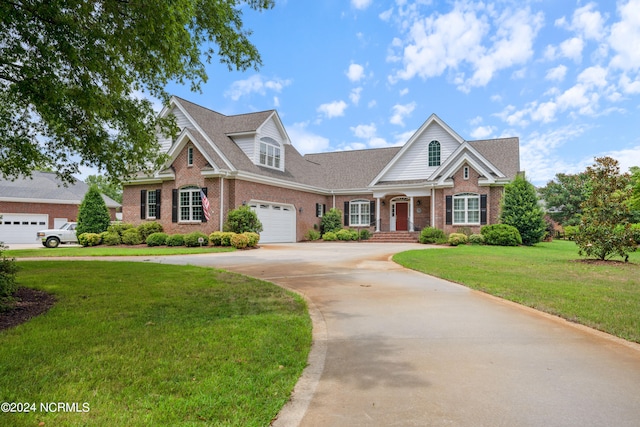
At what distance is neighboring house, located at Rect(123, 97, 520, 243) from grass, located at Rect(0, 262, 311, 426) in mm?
15718

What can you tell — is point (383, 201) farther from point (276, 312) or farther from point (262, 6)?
point (276, 312)

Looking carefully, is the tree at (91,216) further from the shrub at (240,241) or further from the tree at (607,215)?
the tree at (607,215)

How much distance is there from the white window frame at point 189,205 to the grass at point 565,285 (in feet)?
42.8

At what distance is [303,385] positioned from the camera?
12.0ft

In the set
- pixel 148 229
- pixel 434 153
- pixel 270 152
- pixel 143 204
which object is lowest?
pixel 148 229

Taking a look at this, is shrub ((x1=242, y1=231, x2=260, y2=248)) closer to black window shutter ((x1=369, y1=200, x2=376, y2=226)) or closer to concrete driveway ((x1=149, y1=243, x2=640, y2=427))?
black window shutter ((x1=369, y1=200, x2=376, y2=226))

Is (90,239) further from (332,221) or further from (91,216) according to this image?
(332,221)

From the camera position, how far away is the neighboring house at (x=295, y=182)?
74.9ft

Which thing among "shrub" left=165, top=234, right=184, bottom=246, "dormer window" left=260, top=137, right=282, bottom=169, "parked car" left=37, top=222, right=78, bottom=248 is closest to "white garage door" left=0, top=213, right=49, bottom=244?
"parked car" left=37, top=222, right=78, bottom=248

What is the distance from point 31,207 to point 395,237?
2977 cm

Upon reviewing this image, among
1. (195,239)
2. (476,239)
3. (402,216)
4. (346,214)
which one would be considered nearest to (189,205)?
(195,239)

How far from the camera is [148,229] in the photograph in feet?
77.5

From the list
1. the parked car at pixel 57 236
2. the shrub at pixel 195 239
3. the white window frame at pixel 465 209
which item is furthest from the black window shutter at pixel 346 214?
the parked car at pixel 57 236

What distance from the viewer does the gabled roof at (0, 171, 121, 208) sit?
1307 inches
